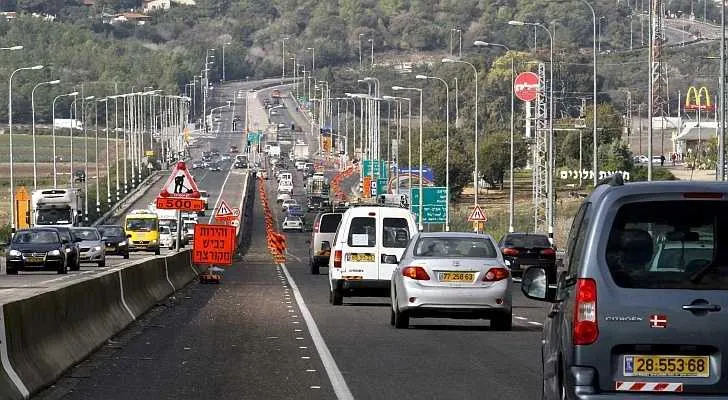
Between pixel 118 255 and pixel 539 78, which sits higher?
pixel 539 78

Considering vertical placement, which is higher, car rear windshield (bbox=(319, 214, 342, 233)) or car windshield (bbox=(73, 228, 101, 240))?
car rear windshield (bbox=(319, 214, 342, 233))

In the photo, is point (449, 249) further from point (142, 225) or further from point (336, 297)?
point (142, 225)

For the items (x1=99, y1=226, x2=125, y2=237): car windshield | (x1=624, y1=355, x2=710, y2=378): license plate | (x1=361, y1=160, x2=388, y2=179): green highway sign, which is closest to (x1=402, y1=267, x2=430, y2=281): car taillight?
(x1=624, y1=355, x2=710, y2=378): license plate

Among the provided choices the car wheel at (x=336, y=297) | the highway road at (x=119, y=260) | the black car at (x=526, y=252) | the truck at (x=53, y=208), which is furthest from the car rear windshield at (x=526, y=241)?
the truck at (x=53, y=208)

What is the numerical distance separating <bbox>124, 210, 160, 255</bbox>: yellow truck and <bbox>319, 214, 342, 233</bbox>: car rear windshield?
23.3 m

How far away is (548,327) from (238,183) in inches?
6224

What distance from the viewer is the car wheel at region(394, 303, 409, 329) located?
2609 centimetres

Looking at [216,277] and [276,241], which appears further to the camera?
[276,241]

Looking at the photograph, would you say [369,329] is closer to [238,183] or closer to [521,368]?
[521,368]

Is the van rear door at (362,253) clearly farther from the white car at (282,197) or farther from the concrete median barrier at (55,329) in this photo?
the white car at (282,197)

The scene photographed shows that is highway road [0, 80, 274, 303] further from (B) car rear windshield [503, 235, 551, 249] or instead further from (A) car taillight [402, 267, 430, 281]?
(B) car rear windshield [503, 235, 551, 249]

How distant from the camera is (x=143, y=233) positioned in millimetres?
79812

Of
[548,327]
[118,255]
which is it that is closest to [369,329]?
[548,327]

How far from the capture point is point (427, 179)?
10819 cm
